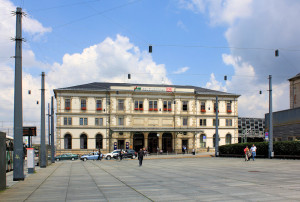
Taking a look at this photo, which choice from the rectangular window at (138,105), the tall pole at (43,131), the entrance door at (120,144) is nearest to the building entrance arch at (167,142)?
the rectangular window at (138,105)

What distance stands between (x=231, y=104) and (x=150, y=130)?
21606 millimetres

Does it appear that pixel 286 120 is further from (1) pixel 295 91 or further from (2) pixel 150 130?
(2) pixel 150 130

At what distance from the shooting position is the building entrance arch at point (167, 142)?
76750 millimetres

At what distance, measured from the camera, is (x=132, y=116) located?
245ft

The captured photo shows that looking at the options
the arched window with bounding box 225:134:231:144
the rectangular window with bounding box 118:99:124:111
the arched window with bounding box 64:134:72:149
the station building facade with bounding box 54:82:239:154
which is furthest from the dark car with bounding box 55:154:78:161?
the arched window with bounding box 225:134:231:144

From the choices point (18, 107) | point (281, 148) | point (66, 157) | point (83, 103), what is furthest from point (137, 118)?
point (18, 107)

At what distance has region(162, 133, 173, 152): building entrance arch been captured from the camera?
3022 inches

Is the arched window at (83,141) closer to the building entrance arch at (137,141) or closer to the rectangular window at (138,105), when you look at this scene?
the building entrance arch at (137,141)

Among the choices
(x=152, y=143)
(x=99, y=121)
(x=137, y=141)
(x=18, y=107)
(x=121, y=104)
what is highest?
(x=121, y=104)

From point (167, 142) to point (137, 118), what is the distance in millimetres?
8619

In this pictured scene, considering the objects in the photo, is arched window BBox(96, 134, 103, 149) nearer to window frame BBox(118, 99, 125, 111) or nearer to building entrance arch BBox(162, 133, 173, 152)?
window frame BBox(118, 99, 125, 111)

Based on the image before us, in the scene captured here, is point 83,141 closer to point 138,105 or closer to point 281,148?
point 138,105

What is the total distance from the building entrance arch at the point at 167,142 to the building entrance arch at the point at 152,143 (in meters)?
1.65

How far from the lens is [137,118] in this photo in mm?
75375
